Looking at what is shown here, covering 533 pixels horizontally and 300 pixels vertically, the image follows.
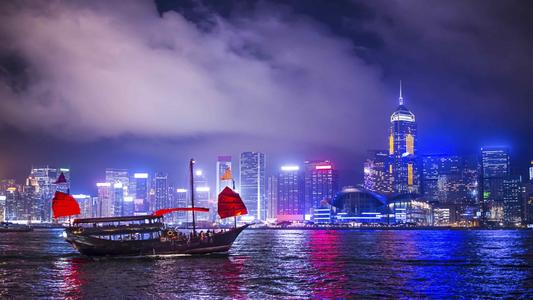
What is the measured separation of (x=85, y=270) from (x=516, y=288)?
4092 cm

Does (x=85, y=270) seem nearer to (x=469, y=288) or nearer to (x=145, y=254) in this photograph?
(x=145, y=254)

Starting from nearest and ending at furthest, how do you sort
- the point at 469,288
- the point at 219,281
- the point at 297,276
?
the point at 469,288 < the point at 219,281 < the point at 297,276

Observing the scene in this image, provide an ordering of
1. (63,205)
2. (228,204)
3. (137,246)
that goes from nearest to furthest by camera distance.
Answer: (137,246)
(63,205)
(228,204)

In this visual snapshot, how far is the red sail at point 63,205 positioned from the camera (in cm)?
7806

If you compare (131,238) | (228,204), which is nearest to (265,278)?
(131,238)

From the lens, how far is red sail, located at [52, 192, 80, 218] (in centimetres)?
7806

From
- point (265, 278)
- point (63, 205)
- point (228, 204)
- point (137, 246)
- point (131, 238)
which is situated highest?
point (63, 205)

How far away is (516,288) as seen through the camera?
49188 mm

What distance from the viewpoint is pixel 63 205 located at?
78.7 m

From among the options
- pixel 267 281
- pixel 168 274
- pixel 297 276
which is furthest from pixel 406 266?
pixel 168 274

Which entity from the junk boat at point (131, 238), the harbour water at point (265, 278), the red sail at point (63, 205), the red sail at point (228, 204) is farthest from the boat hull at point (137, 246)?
the red sail at point (228, 204)

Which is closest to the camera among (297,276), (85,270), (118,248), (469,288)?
(469,288)

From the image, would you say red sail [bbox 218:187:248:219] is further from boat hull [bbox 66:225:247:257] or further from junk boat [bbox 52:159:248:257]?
boat hull [bbox 66:225:247:257]

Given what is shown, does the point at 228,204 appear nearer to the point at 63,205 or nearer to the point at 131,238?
the point at 131,238
